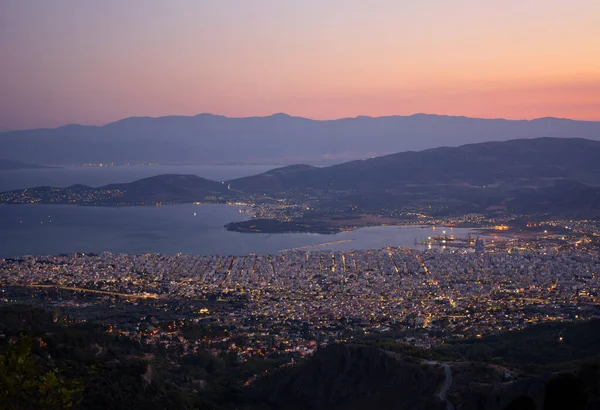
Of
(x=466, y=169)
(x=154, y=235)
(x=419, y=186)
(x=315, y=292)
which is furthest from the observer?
(x=466, y=169)

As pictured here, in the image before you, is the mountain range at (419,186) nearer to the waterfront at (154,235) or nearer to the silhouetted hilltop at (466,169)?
the silhouetted hilltop at (466,169)

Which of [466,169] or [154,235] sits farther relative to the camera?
[466,169]

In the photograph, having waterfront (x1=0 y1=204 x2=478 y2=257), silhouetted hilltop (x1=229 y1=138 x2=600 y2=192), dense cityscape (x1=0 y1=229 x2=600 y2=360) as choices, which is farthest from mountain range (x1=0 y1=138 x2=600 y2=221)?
dense cityscape (x1=0 y1=229 x2=600 y2=360)

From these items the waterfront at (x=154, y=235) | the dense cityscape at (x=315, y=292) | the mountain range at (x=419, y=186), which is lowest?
the dense cityscape at (x=315, y=292)

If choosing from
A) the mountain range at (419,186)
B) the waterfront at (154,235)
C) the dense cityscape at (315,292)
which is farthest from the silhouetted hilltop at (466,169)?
the dense cityscape at (315,292)

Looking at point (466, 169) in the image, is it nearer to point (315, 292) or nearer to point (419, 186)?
point (419, 186)

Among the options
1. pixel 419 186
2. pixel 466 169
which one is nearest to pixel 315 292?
pixel 419 186

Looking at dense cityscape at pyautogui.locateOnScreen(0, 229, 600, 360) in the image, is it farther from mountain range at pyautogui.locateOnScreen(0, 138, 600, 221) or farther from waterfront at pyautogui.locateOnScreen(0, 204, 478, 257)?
mountain range at pyautogui.locateOnScreen(0, 138, 600, 221)

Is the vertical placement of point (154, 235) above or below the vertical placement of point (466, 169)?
below

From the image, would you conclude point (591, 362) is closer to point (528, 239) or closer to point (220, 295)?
point (220, 295)

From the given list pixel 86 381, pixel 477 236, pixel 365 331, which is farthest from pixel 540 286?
pixel 86 381
